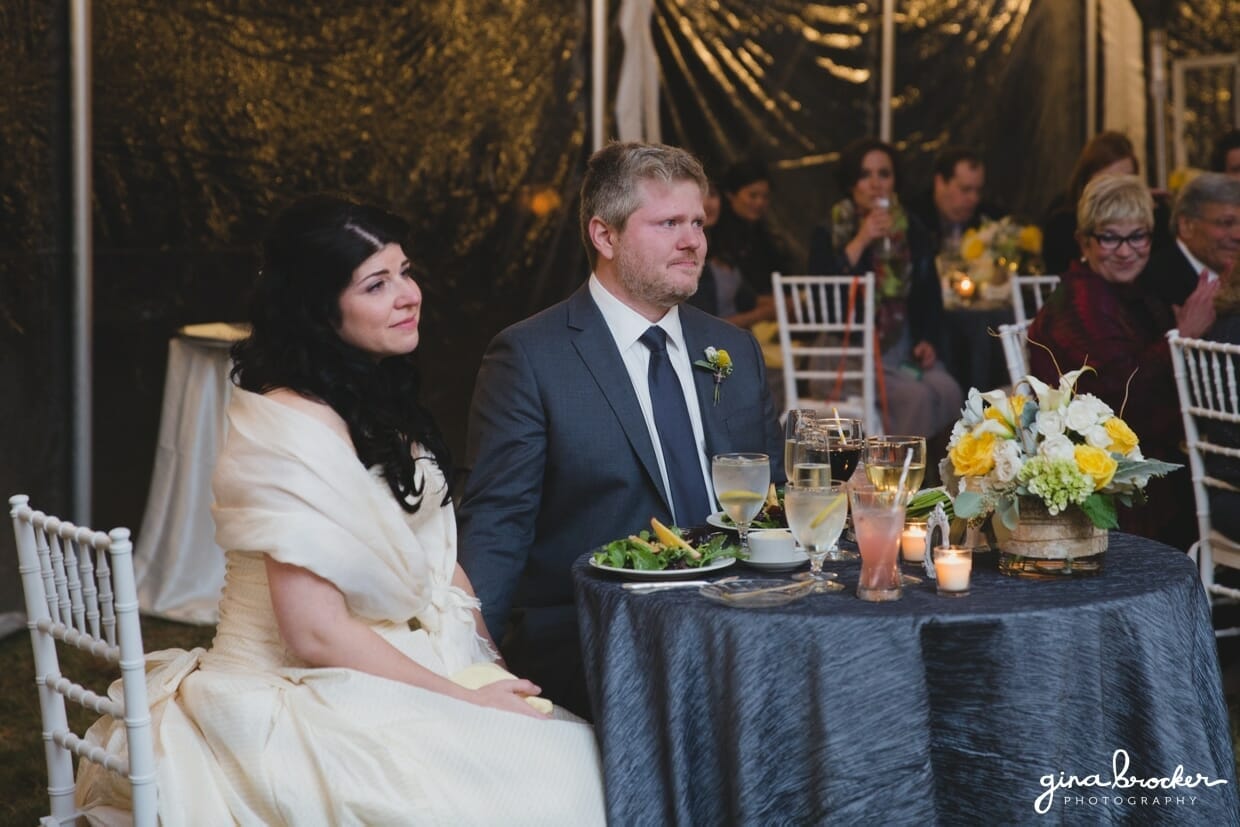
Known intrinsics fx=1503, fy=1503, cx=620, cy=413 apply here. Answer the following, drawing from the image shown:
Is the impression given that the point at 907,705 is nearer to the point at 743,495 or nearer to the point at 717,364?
the point at 743,495

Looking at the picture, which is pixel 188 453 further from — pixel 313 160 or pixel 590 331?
pixel 590 331

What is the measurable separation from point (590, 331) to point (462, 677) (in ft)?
2.94

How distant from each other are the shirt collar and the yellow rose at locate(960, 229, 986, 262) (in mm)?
3970

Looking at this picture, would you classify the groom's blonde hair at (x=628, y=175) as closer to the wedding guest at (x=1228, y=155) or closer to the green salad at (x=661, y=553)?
the green salad at (x=661, y=553)

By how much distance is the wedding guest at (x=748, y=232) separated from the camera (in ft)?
21.9

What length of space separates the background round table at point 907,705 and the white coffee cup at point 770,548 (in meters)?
0.16

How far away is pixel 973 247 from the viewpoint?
6.82m

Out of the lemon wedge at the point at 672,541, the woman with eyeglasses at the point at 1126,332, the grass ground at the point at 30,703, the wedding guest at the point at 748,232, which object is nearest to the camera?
the lemon wedge at the point at 672,541

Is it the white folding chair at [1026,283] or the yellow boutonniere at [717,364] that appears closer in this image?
the yellow boutonniere at [717,364]

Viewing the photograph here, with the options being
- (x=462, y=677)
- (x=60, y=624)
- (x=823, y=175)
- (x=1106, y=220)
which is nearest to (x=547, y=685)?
(x=462, y=677)

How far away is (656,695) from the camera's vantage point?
2193 millimetres

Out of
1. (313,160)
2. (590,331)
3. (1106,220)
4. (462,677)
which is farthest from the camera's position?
(313,160)

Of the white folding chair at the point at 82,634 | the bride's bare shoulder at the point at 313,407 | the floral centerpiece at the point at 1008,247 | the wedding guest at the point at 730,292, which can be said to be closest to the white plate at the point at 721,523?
the bride's bare shoulder at the point at 313,407

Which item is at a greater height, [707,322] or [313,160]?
[313,160]
